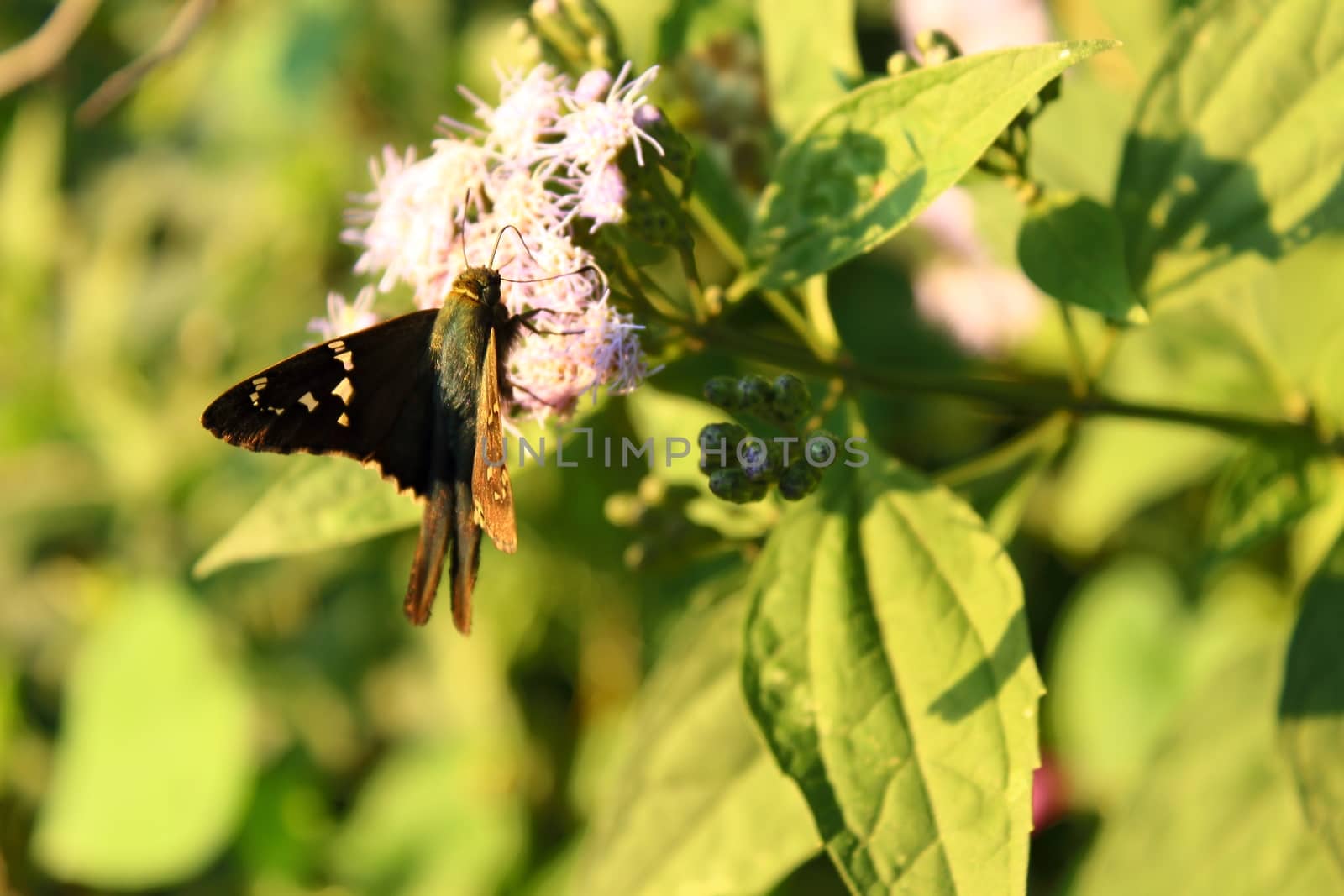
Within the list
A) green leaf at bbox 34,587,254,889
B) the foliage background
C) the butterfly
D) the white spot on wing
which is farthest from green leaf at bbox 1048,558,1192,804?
green leaf at bbox 34,587,254,889

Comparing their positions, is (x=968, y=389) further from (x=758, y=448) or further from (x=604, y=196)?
(x=604, y=196)

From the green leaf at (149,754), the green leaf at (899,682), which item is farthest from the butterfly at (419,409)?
the green leaf at (149,754)

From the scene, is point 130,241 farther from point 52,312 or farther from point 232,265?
point 232,265

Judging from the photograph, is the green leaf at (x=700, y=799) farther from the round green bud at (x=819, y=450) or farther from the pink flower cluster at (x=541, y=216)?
the pink flower cluster at (x=541, y=216)

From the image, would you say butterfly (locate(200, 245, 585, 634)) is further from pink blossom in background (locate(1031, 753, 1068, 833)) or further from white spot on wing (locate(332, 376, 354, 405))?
pink blossom in background (locate(1031, 753, 1068, 833))

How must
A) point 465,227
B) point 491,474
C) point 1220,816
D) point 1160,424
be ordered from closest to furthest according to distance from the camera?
point 491,474, point 465,227, point 1220,816, point 1160,424

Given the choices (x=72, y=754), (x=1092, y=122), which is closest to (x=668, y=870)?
(x=1092, y=122)

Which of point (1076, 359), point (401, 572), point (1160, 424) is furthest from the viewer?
point (401, 572)

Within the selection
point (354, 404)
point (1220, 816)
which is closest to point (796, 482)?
point (354, 404)
